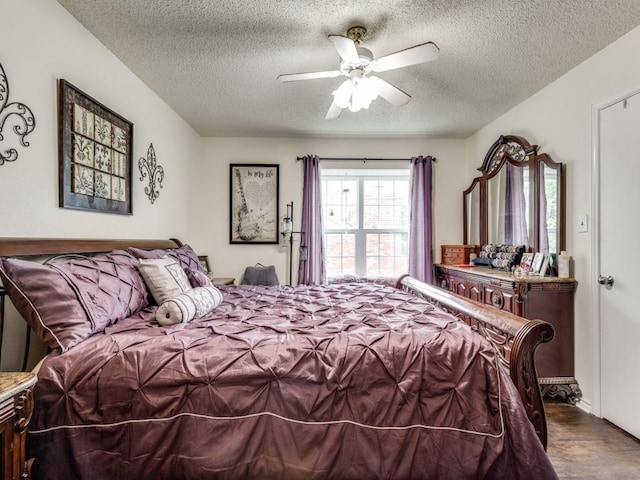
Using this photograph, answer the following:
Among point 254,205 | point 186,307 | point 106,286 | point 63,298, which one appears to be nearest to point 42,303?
point 63,298

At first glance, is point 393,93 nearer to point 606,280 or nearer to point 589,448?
point 606,280

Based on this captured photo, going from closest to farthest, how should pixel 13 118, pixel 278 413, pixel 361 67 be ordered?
1. pixel 278 413
2. pixel 13 118
3. pixel 361 67

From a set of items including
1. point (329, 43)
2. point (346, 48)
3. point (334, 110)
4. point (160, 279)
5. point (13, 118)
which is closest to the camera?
point (13, 118)

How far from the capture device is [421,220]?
4.08m

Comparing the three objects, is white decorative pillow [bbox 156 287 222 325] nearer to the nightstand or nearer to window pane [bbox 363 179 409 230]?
the nightstand

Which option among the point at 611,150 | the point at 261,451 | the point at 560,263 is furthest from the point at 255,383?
the point at 611,150

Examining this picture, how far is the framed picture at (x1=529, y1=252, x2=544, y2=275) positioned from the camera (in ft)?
8.82

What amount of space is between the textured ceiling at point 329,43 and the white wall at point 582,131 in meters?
0.11

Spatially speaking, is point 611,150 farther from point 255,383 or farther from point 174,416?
point 174,416

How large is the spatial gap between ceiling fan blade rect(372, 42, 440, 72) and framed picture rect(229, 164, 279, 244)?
7.63 feet

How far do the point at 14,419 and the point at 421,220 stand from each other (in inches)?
153

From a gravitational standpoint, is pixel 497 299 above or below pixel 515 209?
below

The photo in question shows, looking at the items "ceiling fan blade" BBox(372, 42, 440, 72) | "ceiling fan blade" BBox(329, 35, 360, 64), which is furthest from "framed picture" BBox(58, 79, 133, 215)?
"ceiling fan blade" BBox(372, 42, 440, 72)

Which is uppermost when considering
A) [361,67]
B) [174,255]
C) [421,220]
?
[361,67]
